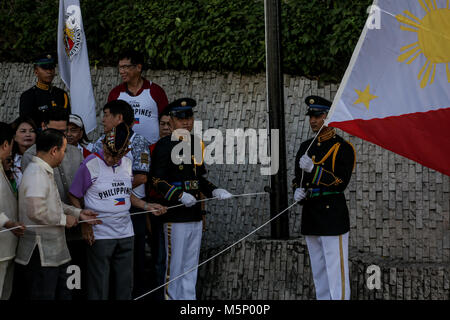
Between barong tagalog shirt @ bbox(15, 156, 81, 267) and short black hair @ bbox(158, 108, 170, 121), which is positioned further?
short black hair @ bbox(158, 108, 170, 121)

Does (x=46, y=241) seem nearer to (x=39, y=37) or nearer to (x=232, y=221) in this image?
(x=232, y=221)

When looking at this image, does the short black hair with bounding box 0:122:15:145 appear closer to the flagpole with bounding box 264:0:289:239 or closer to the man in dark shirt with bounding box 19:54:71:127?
the man in dark shirt with bounding box 19:54:71:127

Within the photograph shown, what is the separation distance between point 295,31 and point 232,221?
2.45 m

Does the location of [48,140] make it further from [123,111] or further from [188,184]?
[188,184]

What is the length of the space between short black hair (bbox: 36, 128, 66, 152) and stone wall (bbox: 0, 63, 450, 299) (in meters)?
2.12

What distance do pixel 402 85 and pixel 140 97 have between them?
9.69ft

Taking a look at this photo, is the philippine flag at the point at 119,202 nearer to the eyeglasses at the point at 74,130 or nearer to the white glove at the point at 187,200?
the white glove at the point at 187,200

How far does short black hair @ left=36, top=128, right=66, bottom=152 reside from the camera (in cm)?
545

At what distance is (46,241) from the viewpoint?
543cm

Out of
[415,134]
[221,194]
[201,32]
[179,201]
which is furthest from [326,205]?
[201,32]

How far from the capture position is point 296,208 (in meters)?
8.19

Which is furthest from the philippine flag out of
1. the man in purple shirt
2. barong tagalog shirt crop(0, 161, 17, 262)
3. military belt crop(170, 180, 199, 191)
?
barong tagalog shirt crop(0, 161, 17, 262)

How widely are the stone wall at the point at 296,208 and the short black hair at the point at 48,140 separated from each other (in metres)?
2.12
